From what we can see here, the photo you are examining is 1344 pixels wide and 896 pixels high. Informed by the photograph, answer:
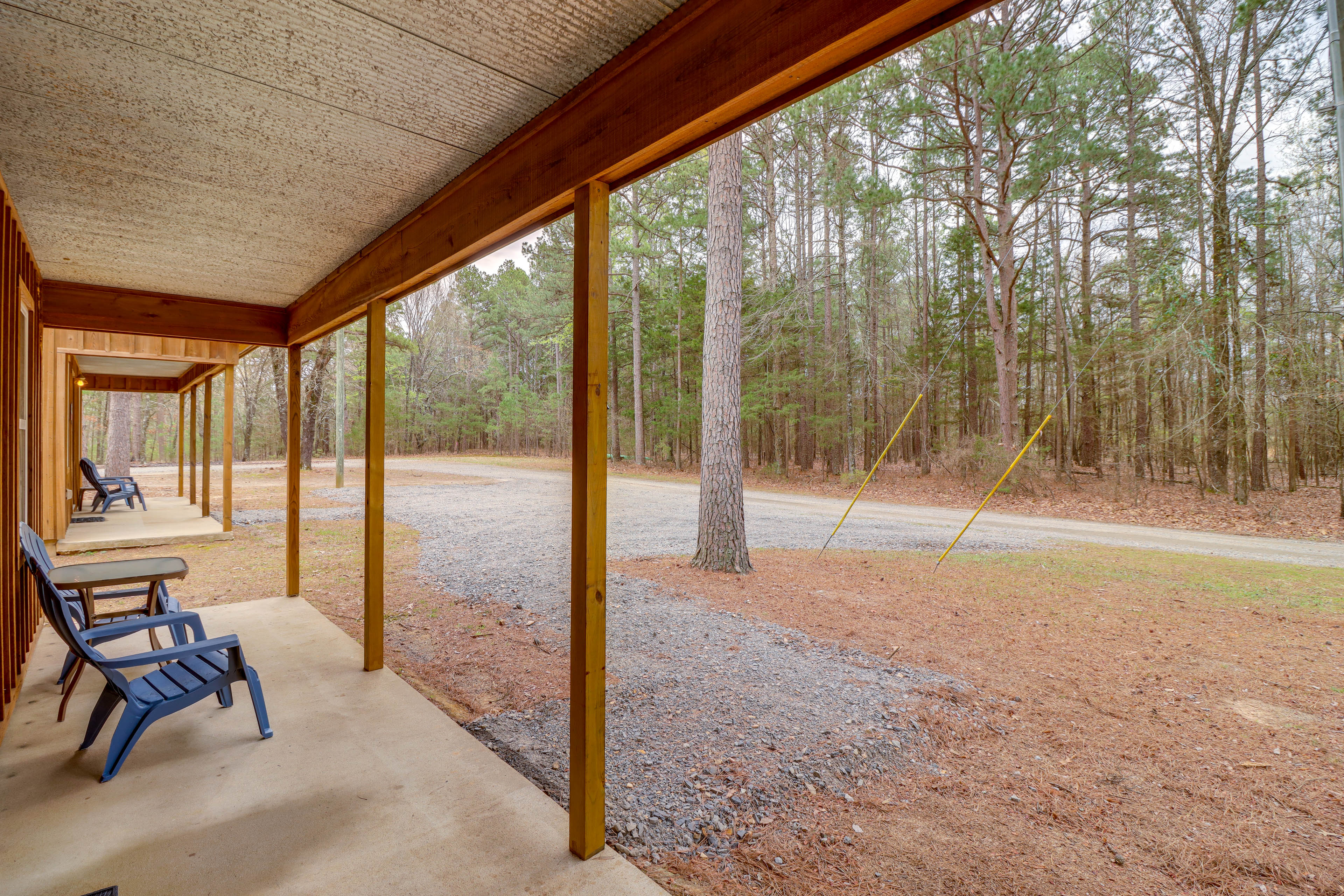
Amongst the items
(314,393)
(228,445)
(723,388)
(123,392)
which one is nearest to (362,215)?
(723,388)

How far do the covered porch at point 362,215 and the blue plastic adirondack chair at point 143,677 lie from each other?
0.13 meters

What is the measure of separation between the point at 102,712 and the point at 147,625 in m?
0.40

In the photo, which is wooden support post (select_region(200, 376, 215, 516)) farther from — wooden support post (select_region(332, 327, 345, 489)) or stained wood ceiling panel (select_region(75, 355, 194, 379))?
wooden support post (select_region(332, 327, 345, 489))

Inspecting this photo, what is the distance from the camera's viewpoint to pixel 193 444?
10234mm

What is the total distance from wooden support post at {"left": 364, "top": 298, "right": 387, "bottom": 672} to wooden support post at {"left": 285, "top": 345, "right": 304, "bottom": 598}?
1.61 meters

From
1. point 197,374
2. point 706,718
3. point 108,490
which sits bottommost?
point 706,718

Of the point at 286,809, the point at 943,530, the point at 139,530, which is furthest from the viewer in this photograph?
the point at 943,530

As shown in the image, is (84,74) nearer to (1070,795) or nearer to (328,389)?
(1070,795)

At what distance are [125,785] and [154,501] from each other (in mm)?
12059

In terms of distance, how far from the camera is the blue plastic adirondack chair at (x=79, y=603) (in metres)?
2.86

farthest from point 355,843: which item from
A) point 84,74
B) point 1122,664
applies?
point 1122,664

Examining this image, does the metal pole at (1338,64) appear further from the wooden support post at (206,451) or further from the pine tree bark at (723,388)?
the wooden support post at (206,451)

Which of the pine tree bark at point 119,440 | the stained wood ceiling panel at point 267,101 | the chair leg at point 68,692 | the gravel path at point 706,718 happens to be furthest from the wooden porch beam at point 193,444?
the chair leg at point 68,692

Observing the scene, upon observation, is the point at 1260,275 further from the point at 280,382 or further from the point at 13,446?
the point at 280,382
